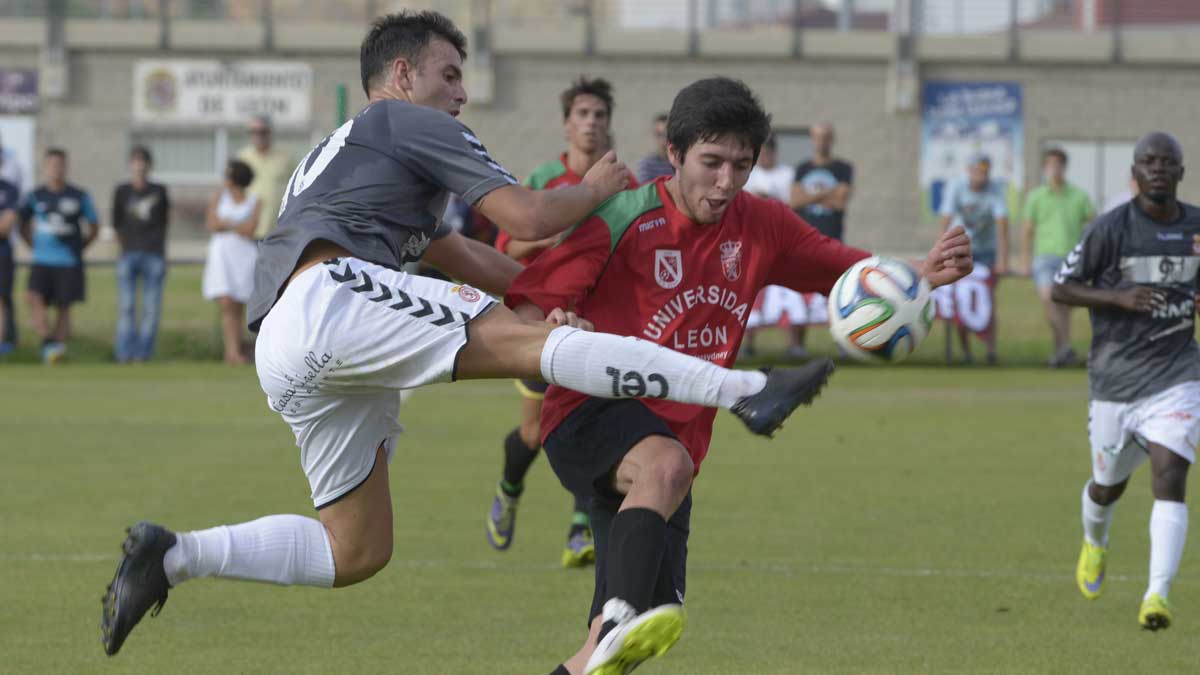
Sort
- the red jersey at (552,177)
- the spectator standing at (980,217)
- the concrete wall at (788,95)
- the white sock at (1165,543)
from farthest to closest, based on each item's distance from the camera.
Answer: the concrete wall at (788,95)
the spectator standing at (980,217)
the red jersey at (552,177)
the white sock at (1165,543)

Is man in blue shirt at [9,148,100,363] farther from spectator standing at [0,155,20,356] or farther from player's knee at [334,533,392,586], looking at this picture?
player's knee at [334,533,392,586]

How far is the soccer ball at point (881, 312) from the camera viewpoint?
201 inches

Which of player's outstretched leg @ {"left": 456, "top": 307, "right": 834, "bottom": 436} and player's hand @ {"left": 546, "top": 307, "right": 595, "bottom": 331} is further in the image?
player's hand @ {"left": 546, "top": 307, "right": 595, "bottom": 331}

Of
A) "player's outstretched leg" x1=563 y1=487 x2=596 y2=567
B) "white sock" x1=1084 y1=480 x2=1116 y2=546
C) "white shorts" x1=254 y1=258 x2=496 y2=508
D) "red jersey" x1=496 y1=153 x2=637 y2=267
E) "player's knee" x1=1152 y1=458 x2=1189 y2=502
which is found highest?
"red jersey" x1=496 y1=153 x2=637 y2=267

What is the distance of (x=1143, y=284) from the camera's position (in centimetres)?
785

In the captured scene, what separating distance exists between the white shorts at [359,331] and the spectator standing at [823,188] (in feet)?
42.4

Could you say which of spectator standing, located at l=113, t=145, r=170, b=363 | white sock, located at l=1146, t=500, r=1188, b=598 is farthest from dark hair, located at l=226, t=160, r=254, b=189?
white sock, located at l=1146, t=500, r=1188, b=598

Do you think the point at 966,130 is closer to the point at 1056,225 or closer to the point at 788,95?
→ the point at 788,95

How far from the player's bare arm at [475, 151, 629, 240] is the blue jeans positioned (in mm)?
14229

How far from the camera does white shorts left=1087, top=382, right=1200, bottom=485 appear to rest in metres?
7.54

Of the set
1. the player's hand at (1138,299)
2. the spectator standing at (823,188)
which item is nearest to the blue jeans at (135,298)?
the spectator standing at (823,188)

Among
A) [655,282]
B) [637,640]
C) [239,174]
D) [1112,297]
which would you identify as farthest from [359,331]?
[239,174]

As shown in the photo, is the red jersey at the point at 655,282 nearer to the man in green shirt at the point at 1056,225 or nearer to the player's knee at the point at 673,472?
the player's knee at the point at 673,472

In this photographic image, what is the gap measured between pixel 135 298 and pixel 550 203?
14.4m
